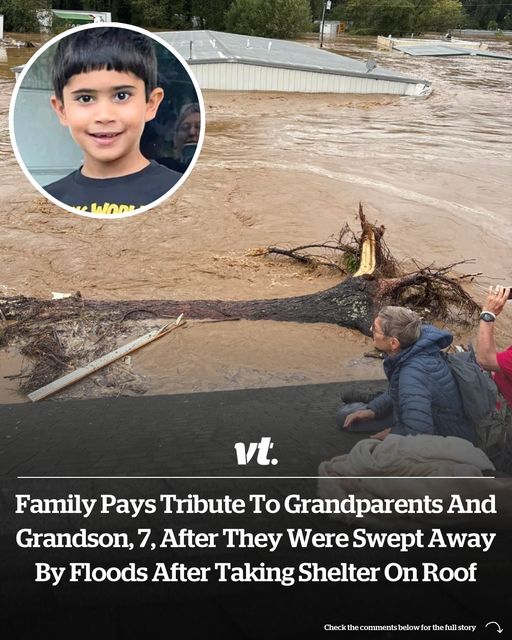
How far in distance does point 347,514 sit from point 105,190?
58.9 inches

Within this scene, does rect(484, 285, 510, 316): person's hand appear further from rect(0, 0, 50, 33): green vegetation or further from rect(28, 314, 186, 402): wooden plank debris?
rect(0, 0, 50, 33): green vegetation

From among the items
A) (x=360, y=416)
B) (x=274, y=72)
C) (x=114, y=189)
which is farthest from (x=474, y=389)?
(x=274, y=72)

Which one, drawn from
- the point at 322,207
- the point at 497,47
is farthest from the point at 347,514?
the point at 497,47

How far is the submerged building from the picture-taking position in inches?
853

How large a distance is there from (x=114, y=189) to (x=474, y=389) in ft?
6.51

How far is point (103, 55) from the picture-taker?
1864 millimetres

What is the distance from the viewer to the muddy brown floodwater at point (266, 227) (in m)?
5.24

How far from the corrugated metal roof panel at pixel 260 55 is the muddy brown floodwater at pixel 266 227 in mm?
3001

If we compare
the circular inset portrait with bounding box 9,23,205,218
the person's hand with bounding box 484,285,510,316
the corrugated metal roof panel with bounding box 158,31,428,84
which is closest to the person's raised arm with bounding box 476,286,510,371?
the person's hand with bounding box 484,285,510,316

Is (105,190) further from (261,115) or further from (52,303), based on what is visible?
(261,115)

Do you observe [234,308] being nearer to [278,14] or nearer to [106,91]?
[106,91]

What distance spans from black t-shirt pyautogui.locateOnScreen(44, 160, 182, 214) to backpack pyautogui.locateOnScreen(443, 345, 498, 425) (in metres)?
1.76

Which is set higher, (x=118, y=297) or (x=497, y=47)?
(x=497, y=47)

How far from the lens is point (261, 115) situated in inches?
781
